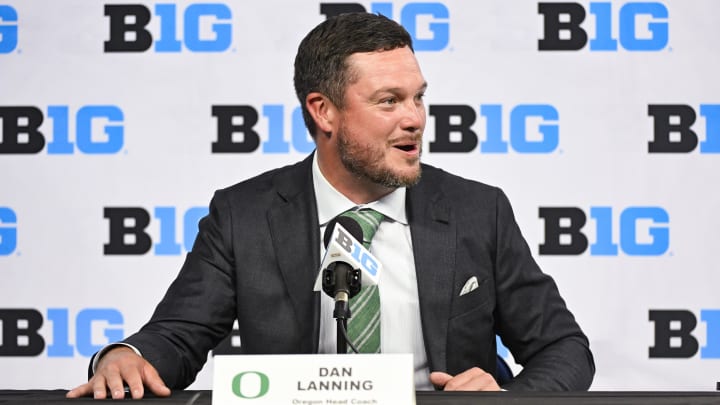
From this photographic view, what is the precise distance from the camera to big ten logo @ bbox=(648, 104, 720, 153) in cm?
330

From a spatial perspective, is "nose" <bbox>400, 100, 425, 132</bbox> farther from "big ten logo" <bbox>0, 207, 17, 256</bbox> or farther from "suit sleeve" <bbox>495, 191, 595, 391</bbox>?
"big ten logo" <bbox>0, 207, 17, 256</bbox>

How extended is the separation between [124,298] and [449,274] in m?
1.63

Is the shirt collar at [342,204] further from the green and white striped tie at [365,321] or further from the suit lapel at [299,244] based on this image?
the green and white striped tie at [365,321]

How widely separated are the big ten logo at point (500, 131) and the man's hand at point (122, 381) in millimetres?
1872

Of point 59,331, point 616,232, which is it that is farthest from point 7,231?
point 616,232

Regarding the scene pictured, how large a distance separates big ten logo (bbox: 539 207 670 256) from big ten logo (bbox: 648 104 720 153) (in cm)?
23

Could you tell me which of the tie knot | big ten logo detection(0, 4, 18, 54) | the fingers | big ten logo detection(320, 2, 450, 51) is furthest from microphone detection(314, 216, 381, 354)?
big ten logo detection(0, 4, 18, 54)

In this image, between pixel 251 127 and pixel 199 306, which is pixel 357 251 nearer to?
pixel 199 306

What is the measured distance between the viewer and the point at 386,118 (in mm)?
2188

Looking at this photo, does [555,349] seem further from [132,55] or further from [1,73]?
[1,73]

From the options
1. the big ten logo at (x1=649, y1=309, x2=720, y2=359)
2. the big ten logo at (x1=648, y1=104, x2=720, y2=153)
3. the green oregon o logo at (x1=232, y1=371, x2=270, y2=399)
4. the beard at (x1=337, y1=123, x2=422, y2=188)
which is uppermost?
the big ten logo at (x1=648, y1=104, x2=720, y2=153)

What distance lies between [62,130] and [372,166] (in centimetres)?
167

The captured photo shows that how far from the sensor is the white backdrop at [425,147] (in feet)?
10.8

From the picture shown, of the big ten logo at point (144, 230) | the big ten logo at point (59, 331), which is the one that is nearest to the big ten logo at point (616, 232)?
the big ten logo at point (144, 230)
